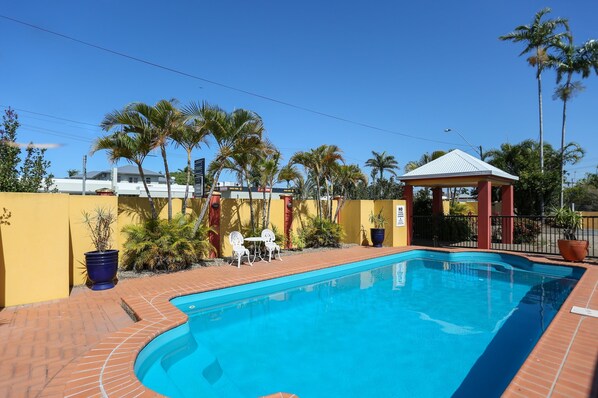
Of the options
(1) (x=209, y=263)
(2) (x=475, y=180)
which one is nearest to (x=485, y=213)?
(2) (x=475, y=180)

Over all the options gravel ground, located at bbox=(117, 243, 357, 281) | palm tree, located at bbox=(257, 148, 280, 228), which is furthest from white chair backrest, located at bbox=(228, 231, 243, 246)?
palm tree, located at bbox=(257, 148, 280, 228)

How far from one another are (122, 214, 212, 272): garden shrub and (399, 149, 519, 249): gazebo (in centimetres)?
1015

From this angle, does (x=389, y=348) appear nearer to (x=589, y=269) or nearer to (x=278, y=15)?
(x=589, y=269)

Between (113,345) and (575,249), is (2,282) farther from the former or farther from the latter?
(575,249)

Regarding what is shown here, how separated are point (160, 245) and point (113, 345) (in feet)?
14.6

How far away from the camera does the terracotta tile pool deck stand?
3.02 metres

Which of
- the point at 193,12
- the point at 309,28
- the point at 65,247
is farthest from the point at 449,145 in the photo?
the point at 65,247

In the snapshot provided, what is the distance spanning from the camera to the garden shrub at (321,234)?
43.7 feet

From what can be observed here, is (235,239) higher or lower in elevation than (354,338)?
higher

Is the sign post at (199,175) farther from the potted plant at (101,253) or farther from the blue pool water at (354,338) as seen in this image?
the blue pool water at (354,338)

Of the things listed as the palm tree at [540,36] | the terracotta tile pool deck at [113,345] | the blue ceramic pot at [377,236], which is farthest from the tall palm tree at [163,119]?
the palm tree at [540,36]

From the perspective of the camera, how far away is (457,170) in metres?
13.4

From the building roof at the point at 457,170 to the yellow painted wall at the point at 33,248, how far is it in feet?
42.1

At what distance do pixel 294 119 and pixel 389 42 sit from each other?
8522 mm
